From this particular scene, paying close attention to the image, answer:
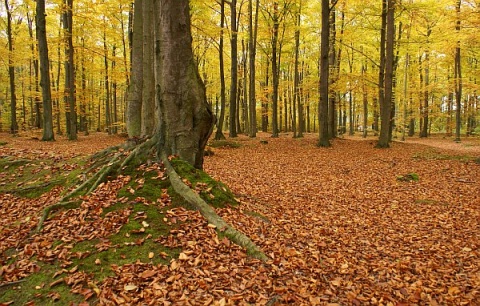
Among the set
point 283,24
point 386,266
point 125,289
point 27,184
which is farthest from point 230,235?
point 283,24

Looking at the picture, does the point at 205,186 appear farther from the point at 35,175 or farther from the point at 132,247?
the point at 35,175

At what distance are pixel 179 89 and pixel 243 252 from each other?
3196 mm

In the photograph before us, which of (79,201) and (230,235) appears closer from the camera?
(230,235)

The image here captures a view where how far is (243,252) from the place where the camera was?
4.01 meters

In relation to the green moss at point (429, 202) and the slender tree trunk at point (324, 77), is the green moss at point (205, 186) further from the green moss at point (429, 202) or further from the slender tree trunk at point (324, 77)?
the slender tree trunk at point (324, 77)

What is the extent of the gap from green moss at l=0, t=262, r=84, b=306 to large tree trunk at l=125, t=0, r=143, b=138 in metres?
6.13

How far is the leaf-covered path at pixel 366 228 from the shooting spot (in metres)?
3.69

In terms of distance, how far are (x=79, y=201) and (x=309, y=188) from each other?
574 centimetres

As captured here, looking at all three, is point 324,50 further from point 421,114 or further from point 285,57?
point 421,114

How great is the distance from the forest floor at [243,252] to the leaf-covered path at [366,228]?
24 millimetres

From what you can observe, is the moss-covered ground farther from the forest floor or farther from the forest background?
the forest background

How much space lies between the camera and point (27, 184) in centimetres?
648

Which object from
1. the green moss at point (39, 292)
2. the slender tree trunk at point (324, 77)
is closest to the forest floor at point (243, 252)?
the green moss at point (39, 292)

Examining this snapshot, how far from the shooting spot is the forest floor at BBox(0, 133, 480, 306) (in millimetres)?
3301
